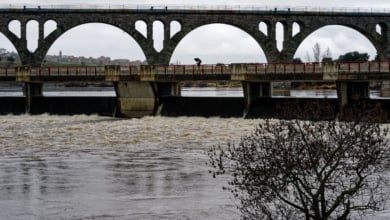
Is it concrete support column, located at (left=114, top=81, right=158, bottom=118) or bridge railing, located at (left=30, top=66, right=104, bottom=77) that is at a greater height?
bridge railing, located at (left=30, top=66, right=104, bottom=77)

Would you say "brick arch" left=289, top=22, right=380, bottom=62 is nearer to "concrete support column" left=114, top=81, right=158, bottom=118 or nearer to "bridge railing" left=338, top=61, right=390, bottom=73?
"concrete support column" left=114, top=81, right=158, bottom=118

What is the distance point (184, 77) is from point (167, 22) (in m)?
27.8

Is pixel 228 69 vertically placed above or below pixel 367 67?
above

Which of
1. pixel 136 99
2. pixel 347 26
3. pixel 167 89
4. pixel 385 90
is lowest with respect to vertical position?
pixel 136 99

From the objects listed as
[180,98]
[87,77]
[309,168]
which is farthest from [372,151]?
[87,77]

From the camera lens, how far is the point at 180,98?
62062 mm

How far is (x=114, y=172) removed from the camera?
93.9 ft

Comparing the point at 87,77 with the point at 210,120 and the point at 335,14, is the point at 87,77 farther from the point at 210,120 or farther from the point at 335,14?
the point at 335,14

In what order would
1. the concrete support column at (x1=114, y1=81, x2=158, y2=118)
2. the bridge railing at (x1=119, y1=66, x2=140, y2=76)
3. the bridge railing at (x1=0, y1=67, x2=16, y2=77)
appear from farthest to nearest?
the bridge railing at (x1=0, y1=67, x2=16, y2=77), the bridge railing at (x1=119, y1=66, x2=140, y2=76), the concrete support column at (x1=114, y1=81, x2=158, y2=118)

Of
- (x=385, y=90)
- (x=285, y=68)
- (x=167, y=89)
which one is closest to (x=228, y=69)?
(x=285, y=68)

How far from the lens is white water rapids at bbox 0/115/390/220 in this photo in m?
21.0

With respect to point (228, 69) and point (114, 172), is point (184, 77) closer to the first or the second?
point (228, 69)

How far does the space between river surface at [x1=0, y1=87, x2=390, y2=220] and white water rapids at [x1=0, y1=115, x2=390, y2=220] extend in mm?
30

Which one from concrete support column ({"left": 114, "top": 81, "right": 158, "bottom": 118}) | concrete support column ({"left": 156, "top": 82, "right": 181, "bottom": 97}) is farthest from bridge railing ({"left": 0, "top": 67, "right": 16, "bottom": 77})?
concrete support column ({"left": 156, "top": 82, "right": 181, "bottom": 97})
